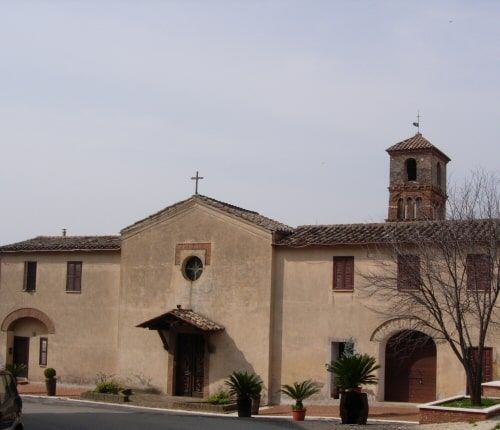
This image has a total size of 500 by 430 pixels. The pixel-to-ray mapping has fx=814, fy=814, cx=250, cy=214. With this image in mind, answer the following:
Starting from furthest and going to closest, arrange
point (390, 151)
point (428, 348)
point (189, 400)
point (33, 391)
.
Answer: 1. point (390, 151)
2. point (33, 391)
3. point (189, 400)
4. point (428, 348)

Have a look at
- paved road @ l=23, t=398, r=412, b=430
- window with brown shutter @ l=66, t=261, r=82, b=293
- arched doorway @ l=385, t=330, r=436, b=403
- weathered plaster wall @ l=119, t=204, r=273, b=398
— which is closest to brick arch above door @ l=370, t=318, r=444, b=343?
arched doorway @ l=385, t=330, r=436, b=403

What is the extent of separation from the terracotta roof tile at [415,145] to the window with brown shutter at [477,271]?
83.7ft

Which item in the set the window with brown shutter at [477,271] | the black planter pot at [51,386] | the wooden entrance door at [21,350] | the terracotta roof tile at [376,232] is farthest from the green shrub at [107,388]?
the window with brown shutter at [477,271]

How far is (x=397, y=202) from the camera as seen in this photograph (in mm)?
49375

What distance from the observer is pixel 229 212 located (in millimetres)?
29172

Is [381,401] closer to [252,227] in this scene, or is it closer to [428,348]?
[428,348]

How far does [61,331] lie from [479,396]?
1840 cm

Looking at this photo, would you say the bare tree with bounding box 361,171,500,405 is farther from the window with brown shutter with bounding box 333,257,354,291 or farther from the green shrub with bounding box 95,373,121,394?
the green shrub with bounding box 95,373,121,394

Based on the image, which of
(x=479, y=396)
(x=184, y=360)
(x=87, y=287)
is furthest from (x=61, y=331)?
(x=479, y=396)

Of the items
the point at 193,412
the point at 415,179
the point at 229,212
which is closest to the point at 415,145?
the point at 415,179

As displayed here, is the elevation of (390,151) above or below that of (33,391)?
above

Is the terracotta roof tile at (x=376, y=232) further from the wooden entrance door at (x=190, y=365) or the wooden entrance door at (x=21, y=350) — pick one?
the wooden entrance door at (x=21, y=350)

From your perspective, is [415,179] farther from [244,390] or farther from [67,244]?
[244,390]

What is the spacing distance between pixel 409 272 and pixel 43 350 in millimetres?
16981
